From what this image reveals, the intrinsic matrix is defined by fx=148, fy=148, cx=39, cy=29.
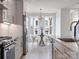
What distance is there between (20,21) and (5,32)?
4.68ft

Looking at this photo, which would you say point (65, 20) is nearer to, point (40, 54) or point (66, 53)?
point (40, 54)

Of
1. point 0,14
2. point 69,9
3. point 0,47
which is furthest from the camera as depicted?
point 69,9

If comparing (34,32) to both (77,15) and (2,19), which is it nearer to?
(77,15)

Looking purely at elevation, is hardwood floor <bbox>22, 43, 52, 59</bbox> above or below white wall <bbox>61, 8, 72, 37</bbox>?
below

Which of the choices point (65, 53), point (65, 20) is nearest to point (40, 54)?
point (65, 53)

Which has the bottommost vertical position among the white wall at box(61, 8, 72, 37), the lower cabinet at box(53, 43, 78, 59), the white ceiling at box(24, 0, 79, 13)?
the lower cabinet at box(53, 43, 78, 59)

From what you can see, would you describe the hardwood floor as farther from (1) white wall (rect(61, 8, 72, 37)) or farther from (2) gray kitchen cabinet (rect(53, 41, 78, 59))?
(1) white wall (rect(61, 8, 72, 37))

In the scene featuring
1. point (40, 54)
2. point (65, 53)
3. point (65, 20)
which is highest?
point (65, 20)

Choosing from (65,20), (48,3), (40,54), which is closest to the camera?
(40,54)

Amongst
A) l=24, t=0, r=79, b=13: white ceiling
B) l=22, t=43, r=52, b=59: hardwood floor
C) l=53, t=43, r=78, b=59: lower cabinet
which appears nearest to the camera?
l=53, t=43, r=78, b=59: lower cabinet

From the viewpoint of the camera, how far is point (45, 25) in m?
15.7

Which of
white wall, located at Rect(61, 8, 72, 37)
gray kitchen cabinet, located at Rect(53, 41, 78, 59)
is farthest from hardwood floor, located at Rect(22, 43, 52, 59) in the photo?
white wall, located at Rect(61, 8, 72, 37)

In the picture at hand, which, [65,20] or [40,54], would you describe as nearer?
[40,54]

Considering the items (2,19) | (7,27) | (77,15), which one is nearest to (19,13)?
(7,27)
